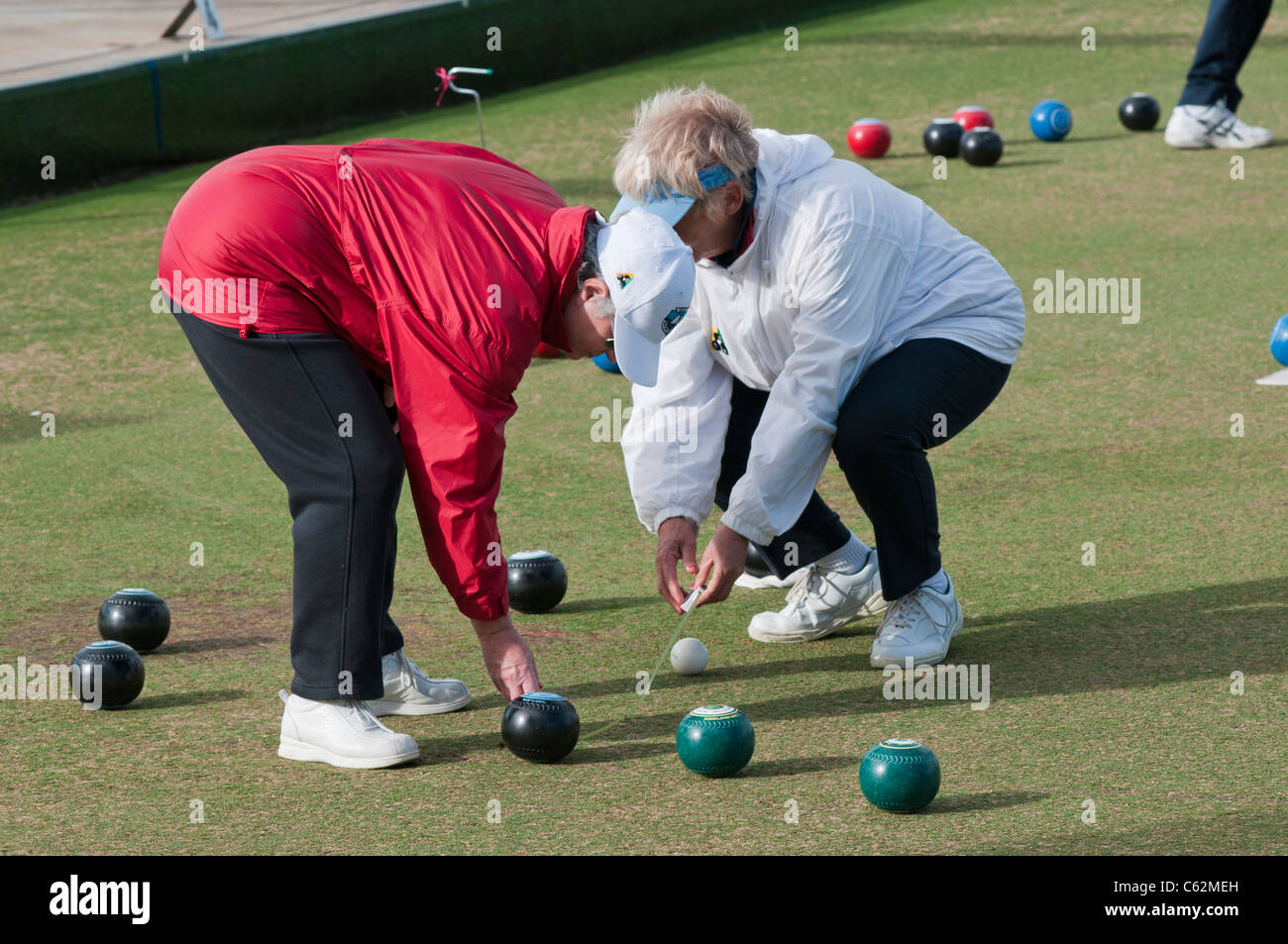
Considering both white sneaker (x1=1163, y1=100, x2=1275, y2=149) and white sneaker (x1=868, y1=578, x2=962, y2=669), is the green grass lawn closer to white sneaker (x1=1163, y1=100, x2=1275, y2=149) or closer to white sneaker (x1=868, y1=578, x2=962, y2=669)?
white sneaker (x1=868, y1=578, x2=962, y2=669)

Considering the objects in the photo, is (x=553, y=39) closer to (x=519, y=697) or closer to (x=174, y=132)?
(x=174, y=132)

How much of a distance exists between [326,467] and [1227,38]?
7.01 m

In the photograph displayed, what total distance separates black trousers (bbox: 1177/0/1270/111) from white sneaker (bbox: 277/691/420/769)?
696 cm

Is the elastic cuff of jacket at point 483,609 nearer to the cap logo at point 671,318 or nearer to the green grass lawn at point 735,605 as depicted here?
the green grass lawn at point 735,605

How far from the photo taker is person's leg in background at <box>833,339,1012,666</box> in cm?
388

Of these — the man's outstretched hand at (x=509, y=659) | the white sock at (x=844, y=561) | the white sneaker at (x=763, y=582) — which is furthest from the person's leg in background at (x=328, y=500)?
the white sneaker at (x=763, y=582)

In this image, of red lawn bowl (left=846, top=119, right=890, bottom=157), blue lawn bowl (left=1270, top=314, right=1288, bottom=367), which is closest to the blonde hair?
blue lawn bowl (left=1270, top=314, right=1288, bottom=367)

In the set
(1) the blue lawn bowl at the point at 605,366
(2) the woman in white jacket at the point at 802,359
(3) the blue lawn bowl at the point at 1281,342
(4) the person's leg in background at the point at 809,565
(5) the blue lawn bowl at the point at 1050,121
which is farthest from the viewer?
(5) the blue lawn bowl at the point at 1050,121

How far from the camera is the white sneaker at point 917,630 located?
158 inches

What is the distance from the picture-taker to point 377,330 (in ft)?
11.1

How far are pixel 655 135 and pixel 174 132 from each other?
6.88m

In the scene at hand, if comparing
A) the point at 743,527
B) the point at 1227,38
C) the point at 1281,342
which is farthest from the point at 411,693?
the point at 1227,38

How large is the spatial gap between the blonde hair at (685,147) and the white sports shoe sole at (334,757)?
1.25 m

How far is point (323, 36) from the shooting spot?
35.2ft
